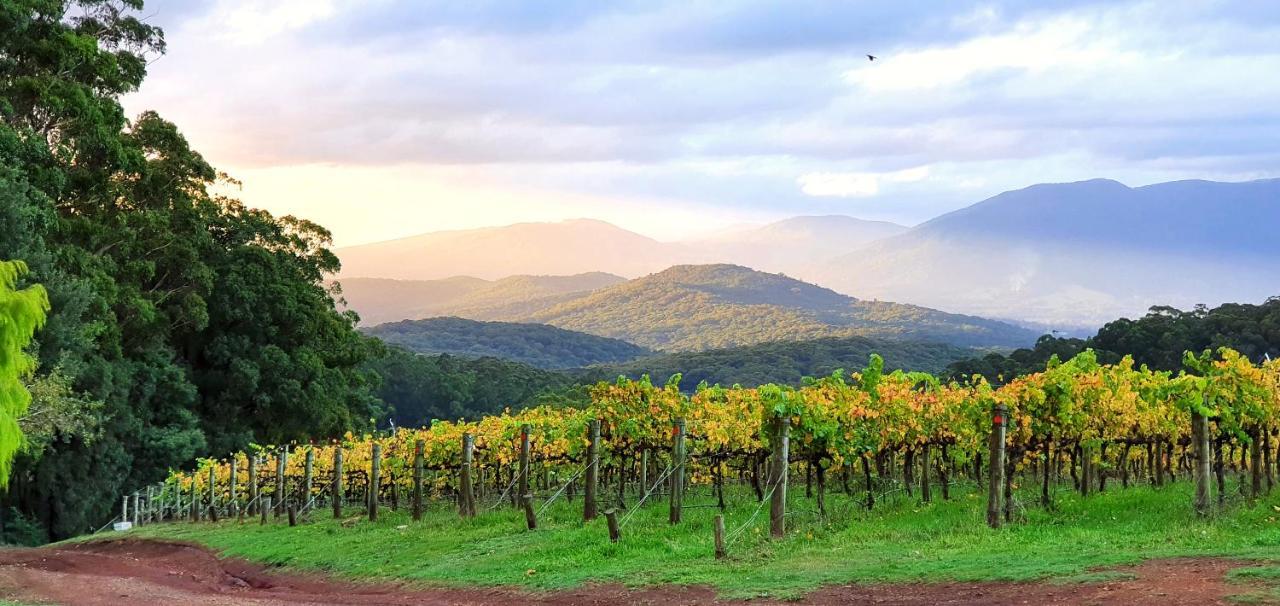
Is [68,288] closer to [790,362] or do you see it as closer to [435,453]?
[435,453]

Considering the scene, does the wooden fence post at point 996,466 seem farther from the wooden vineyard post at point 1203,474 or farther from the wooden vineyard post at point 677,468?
the wooden vineyard post at point 677,468

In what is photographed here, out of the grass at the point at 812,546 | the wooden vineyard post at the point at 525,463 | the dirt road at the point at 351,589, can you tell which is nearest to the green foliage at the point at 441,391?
the dirt road at the point at 351,589

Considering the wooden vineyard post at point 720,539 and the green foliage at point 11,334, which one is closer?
the green foliage at point 11,334

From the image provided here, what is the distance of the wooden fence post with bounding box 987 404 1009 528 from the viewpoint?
59.5 ft

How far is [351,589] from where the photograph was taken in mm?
19766

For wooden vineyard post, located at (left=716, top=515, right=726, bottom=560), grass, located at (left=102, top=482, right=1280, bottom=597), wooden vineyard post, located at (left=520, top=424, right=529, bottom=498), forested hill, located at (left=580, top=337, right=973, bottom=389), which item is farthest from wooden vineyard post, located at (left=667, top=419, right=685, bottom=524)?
forested hill, located at (left=580, top=337, right=973, bottom=389)

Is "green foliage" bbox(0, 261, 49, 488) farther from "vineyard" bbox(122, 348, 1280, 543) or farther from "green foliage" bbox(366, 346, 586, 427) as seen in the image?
"green foliage" bbox(366, 346, 586, 427)

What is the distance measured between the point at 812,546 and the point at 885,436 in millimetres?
5505

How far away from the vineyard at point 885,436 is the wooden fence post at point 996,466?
0.10 ft

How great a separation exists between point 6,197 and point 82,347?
6378 millimetres

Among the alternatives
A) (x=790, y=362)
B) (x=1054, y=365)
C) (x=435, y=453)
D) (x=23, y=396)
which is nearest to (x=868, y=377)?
(x=1054, y=365)

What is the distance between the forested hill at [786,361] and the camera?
127688mm

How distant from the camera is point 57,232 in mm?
38688

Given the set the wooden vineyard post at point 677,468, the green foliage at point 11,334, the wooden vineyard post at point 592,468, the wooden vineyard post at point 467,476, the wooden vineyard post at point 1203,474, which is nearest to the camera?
the green foliage at point 11,334
